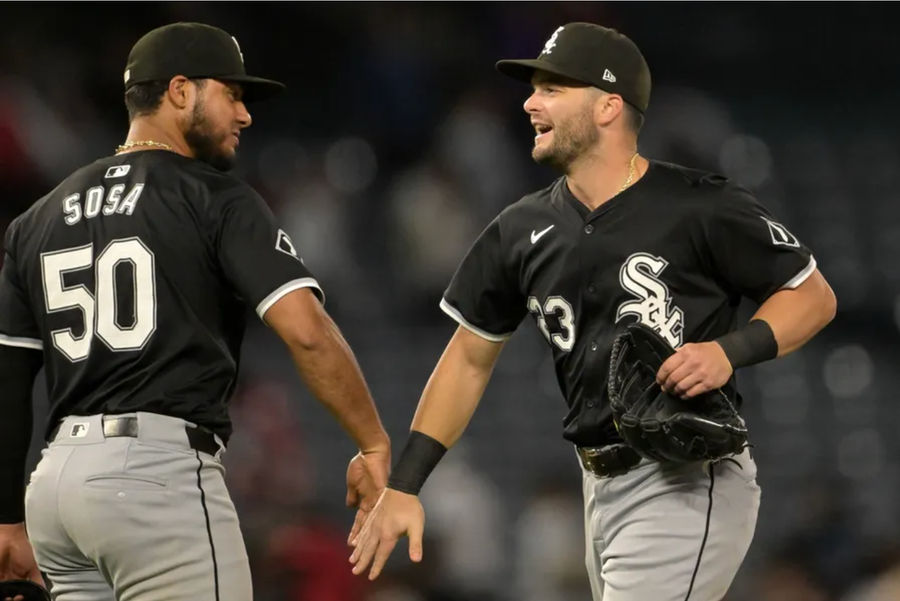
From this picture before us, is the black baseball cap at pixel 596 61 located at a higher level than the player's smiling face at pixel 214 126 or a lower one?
higher

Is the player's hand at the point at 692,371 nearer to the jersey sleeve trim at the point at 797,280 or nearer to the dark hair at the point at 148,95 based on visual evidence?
the jersey sleeve trim at the point at 797,280

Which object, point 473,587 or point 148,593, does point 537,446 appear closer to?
point 473,587

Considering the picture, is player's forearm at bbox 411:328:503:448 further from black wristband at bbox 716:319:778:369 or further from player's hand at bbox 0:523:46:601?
player's hand at bbox 0:523:46:601

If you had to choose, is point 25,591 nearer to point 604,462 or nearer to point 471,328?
point 471,328

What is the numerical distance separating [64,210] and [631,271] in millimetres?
1426

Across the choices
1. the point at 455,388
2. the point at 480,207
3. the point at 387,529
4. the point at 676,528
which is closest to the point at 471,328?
the point at 455,388

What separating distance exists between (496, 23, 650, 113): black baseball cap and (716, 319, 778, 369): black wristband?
2.61 ft

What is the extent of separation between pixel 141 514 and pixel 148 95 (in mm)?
1101

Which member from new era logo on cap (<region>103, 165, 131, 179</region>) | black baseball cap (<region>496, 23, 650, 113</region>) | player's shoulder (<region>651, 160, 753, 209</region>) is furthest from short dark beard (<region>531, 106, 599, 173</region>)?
new era logo on cap (<region>103, 165, 131, 179</region>)

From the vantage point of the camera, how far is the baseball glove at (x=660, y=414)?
312cm

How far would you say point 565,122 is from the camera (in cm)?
366

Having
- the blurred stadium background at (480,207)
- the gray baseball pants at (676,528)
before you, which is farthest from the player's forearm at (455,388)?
the blurred stadium background at (480,207)

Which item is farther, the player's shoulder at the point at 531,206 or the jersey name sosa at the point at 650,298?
the player's shoulder at the point at 531,206

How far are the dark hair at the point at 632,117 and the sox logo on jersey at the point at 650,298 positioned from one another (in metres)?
0.46
